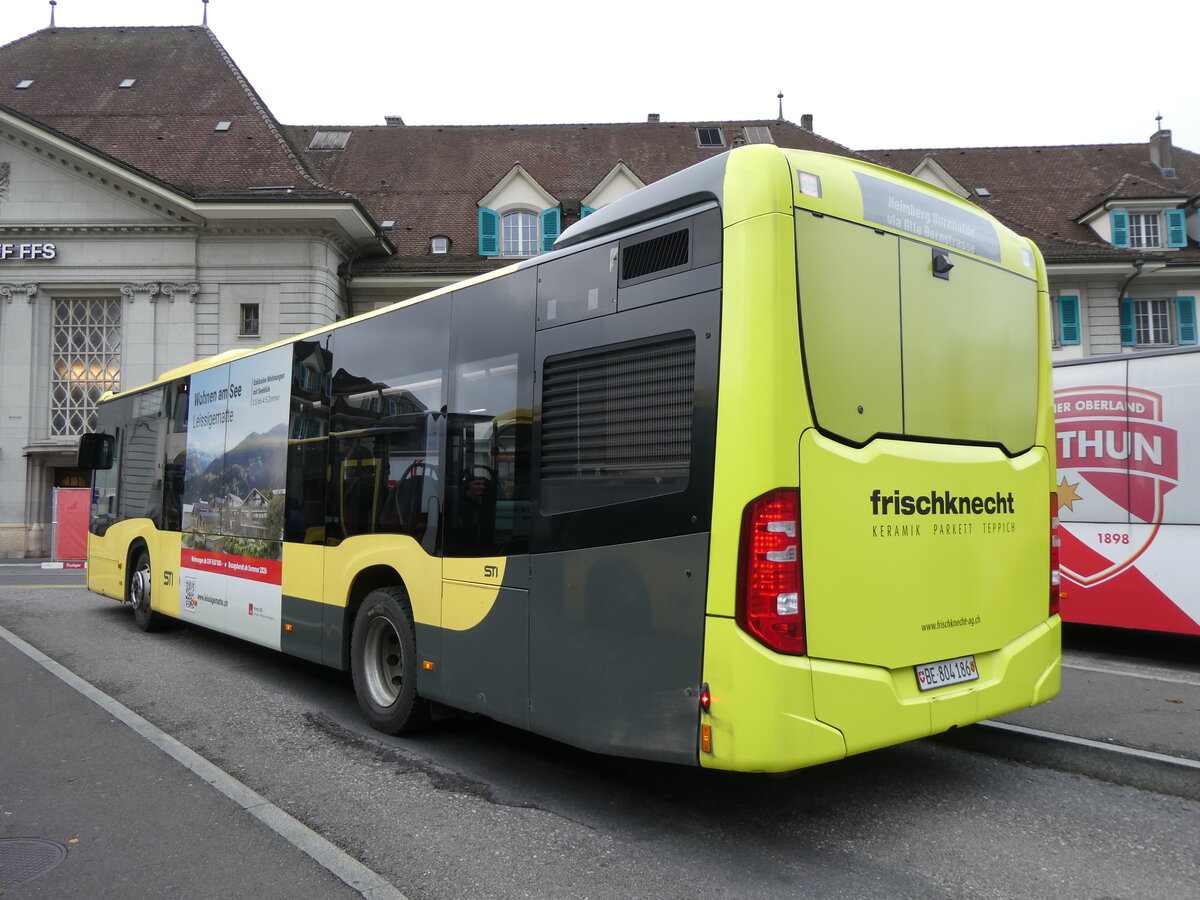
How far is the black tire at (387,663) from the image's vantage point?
591 cm

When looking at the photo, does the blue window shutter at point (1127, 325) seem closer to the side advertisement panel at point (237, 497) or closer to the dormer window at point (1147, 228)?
the dormer window at point (1147, 228)

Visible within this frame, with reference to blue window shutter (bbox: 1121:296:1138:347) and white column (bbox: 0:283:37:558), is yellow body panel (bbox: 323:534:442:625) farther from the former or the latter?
blue window shutter (bbox: 1121:296:1138:347)

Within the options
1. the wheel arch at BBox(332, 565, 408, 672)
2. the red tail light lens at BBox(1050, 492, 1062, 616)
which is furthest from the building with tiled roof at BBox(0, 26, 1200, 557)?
the red tail light lens at BBox(1050, 492, 1062, 616)

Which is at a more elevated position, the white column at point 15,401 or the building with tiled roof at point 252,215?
the building with tiled roof at point 252,215

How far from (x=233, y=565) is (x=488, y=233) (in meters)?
21.8

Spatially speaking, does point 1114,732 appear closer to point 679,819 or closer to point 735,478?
point 679,819

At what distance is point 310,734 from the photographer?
627cm

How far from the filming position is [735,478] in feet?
12.6

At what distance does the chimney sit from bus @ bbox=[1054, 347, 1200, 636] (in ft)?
102

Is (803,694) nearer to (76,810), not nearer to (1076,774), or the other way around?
(1076,774)

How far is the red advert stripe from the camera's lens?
7.76 meters

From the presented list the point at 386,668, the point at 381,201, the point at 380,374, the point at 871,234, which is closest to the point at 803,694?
the point at 871,234

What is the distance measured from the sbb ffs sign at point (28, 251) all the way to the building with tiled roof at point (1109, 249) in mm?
27465

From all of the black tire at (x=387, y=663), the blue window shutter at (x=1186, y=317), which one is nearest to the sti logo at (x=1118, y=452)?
the black tire at (x=387, y=663)
